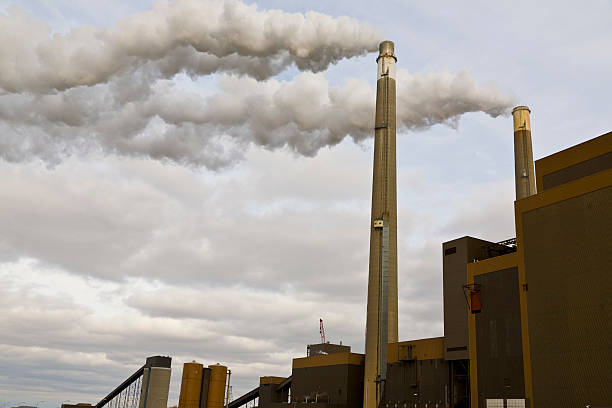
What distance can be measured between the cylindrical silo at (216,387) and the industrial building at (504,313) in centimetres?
14

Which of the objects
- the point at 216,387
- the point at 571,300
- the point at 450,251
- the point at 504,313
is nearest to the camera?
the point at 571,300

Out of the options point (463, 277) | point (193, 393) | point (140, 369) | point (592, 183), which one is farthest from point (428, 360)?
point (140, 369)

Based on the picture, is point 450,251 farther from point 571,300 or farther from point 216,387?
point 216,387

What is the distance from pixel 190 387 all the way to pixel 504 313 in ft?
150

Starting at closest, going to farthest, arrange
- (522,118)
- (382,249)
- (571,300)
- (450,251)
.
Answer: (571,300), (450,251), (382,249), (522,118)

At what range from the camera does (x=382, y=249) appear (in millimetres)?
70375

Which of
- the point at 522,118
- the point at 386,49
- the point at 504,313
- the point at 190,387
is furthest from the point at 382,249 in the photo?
the point at 190,387

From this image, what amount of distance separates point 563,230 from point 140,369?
7874cm

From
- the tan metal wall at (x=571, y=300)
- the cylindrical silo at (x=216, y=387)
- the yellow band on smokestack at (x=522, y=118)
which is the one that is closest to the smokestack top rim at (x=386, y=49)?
the yellow band on smokestack at (x=522, y=118)

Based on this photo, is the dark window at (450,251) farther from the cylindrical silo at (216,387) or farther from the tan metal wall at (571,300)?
the cylindrical silo at (216,387)

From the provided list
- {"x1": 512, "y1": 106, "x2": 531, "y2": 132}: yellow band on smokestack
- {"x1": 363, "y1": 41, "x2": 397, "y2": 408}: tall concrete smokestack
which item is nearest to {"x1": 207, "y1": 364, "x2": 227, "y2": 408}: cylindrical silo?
{"x1": 363, "y1": 41, "x2": 397, "y2": 408}: tall concrete smokestack

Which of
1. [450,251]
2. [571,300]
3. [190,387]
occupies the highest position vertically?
[450,251]

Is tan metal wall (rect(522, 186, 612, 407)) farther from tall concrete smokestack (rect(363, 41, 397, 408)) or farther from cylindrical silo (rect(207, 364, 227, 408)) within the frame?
cylindrical silo (rect(207, 364, 227, 408))

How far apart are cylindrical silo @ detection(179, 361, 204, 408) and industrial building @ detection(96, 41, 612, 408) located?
16 centimetres
